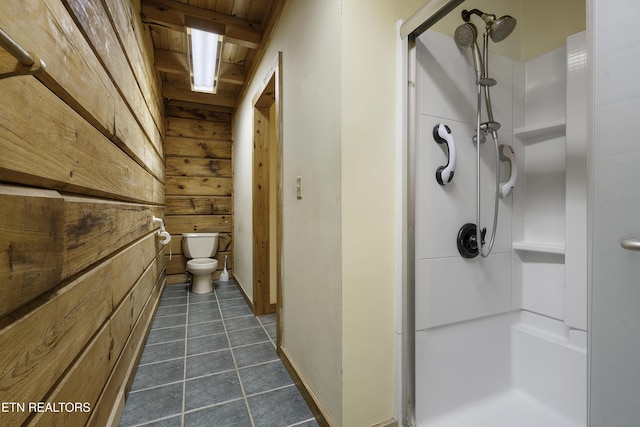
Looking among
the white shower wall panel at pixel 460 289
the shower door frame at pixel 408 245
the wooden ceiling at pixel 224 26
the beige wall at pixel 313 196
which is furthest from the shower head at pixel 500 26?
the wooden ceiling at pixel 224 26

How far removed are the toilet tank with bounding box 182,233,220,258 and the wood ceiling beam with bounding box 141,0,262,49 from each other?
2.30 meters

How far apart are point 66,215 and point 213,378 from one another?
131 centimetres

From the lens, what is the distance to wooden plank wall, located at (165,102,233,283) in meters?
3.66

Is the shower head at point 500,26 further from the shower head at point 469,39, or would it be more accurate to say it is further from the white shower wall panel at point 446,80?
the white shower wall panel at point 446,80

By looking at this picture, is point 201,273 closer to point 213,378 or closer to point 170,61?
point 213,378

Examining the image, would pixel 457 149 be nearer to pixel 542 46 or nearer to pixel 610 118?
pixel 610 118

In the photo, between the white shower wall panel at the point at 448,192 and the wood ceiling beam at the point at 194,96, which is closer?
the white shower wall panel at the point at 448,192

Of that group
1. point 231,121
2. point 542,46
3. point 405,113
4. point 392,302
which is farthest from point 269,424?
point 231,121

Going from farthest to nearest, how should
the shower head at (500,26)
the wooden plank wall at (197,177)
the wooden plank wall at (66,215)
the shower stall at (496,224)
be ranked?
the wooden plank wall at (197,177), the shower stall at (496,224), the shower head at (500,26), the wooden plank wall at (66,215)

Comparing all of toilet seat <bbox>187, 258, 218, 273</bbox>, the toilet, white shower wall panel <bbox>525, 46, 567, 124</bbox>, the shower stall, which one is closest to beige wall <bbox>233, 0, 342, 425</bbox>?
the shower stall

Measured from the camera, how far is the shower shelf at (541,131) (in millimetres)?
1382

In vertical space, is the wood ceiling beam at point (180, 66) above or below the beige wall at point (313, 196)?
above

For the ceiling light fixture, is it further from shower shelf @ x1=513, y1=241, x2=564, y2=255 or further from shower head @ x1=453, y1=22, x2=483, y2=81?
shower shelf @ x1=513, y1=241, x2=564, y2=255

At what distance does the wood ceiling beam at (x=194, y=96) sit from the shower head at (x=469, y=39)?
3077 millimetres
